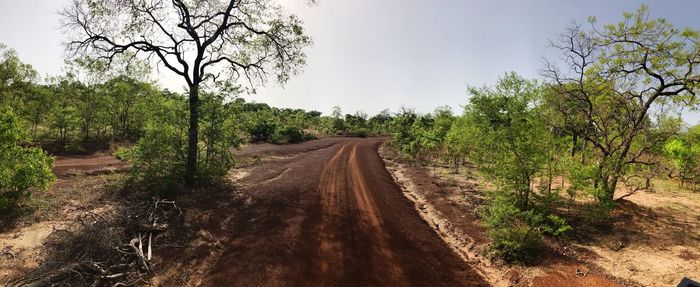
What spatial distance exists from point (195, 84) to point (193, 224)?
690cm

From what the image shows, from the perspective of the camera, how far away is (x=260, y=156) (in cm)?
2662

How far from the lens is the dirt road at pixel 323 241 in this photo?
8141mm

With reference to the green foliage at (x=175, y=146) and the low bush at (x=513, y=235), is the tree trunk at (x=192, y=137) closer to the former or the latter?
the green foliage at (x=175, y=146)

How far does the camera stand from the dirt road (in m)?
8.14

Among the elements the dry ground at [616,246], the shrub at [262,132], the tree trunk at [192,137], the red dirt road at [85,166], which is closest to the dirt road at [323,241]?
the dry ground at [616,246]

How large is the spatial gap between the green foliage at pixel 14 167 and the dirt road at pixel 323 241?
15.7ft

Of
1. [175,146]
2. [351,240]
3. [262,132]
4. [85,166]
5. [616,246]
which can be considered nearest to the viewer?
[351,240]

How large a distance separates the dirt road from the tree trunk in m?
2.25

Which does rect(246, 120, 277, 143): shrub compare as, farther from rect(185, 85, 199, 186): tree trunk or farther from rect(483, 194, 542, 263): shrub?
rect(483, 194, 542, 263): shrub

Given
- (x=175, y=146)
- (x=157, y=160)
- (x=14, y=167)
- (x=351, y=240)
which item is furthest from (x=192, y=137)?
(x=351, y=240)

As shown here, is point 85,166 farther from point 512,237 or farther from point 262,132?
point 262,132

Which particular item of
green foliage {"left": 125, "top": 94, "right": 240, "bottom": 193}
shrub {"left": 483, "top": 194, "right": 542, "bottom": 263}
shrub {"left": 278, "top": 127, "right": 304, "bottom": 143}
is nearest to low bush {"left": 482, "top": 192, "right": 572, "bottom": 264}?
shrub {"left": 483, "top": 194, "right": 542, "bottom": 263}

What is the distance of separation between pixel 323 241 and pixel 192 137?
26.9 feet

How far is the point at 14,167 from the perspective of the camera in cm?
1072
